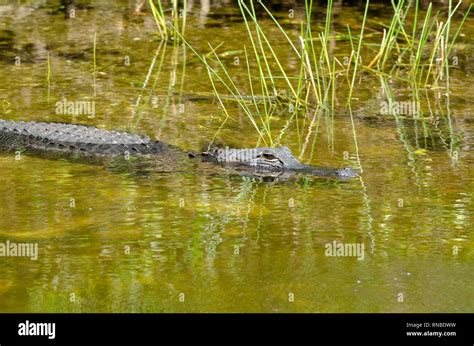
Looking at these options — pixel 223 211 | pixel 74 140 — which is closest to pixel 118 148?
pixel 74 140

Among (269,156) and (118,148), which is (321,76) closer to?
(269,156)

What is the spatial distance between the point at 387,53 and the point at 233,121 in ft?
6.31

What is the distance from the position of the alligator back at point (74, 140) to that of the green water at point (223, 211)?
0.35 meters

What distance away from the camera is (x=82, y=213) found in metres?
5.96

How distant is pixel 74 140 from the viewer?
7676mm

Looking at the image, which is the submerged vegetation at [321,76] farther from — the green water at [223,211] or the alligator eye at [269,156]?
the alligator eye at [269,156]

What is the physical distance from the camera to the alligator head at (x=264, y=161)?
6.92 m

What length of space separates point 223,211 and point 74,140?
204 cm

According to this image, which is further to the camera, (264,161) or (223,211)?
(264,161)

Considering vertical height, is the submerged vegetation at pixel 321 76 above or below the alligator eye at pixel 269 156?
above

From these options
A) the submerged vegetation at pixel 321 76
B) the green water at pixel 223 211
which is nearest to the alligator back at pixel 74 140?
the green water at pixel 223 211

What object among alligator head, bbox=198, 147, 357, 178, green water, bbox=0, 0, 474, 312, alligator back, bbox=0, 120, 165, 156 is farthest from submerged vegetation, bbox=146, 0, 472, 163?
alligator back, bbox=0, 120, 165, 156

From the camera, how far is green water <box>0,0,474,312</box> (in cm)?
486
